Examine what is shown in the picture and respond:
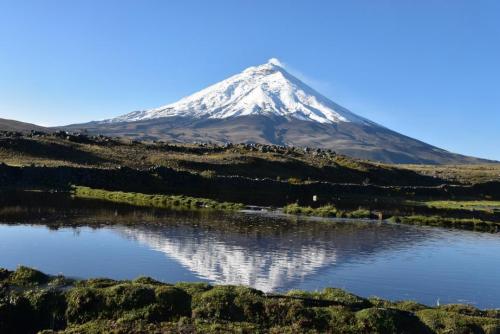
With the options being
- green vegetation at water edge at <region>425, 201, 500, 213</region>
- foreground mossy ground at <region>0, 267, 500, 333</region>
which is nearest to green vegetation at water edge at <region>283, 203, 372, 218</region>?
green vegetation at water edge at <region>425, 201, 500, 213</region>

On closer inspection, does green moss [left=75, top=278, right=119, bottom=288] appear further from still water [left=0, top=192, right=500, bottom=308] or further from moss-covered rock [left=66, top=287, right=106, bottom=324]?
still water [left=0, top=192, right=500, bottom=308]

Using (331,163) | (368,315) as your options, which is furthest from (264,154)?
(368,315)

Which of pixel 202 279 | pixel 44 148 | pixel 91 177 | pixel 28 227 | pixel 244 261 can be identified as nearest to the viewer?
pixel 202 279

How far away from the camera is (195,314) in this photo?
18188 mm

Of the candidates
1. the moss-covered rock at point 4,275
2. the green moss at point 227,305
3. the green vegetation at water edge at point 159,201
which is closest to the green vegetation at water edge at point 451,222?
the green vegetation at water edge at point 159,201

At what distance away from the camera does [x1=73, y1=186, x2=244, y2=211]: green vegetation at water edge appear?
58.5 metres

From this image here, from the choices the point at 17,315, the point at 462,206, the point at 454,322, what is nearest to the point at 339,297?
the point at 454,322

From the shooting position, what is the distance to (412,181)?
406ft

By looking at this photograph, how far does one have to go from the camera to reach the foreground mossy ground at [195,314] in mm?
17453

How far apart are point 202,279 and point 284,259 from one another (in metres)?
7.51

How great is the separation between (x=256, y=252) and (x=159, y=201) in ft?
→ 96.3

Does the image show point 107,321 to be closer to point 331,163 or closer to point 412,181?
point 331,163

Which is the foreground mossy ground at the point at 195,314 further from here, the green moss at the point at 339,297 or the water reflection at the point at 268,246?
the water reflection at the point at 268,246

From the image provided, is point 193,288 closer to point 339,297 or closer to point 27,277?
point 339,297
